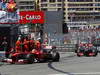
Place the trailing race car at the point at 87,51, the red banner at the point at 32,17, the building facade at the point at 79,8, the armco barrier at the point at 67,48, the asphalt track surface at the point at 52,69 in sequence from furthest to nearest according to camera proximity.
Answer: the building facade at the point at 79,8, the armco barrier at the point at 67,48, the red banner at the point at 32,17, the trailing race car at the point at 87,51, the asphalt track surface at the point at 52,69

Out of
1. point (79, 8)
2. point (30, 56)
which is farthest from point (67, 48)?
point (79, 8)

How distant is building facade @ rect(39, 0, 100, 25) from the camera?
157m

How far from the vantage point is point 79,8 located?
528 ft

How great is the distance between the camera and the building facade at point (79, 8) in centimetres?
15725

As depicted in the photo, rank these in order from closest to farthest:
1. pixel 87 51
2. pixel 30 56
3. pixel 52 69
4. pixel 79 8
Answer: pixel 52 69
pixel 30 56
pixel 87 51
pixel 79 8

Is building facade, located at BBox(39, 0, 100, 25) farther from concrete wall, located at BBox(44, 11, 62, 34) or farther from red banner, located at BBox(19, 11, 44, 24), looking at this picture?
red banner, located at BBox(19, 11, 44, 24)

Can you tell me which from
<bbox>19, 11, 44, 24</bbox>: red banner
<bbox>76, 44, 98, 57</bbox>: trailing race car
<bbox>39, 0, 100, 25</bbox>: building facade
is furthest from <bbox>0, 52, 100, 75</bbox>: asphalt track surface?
<bbox>39, 0, 100, 25</bbox>: building facade

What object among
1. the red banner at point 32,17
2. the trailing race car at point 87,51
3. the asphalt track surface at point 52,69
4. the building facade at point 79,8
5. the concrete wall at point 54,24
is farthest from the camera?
the building facade at point 79,8

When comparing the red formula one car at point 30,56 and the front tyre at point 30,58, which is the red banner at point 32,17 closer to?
the red formula one car at point 30,56

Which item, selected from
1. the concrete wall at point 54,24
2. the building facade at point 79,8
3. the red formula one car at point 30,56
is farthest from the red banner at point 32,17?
the building facade at point 79,8

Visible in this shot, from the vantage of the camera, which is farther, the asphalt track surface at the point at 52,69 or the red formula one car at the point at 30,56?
the red formula one car at the point at 30,56

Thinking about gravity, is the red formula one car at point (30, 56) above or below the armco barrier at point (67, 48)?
above

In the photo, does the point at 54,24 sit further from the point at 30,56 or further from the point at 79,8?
the point at 79,8

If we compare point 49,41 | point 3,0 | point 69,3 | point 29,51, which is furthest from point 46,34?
point 69,3
